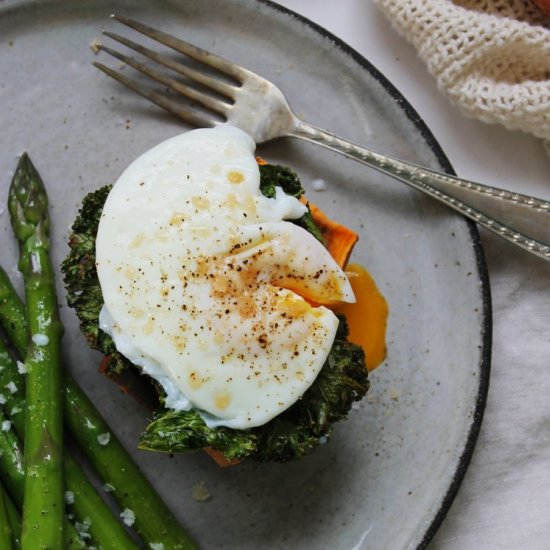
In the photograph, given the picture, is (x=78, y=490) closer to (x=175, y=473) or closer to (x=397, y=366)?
(x=175, y=473)

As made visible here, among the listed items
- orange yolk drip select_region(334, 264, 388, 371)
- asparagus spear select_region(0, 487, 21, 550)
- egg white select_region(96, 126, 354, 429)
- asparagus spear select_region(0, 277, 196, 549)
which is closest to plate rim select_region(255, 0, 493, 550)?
orange yolk drip select_region(334, 264, 388, 371)

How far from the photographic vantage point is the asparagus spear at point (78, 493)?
11.1 ft

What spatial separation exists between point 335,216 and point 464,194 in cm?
57

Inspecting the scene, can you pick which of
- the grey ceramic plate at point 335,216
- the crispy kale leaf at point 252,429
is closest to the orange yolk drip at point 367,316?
the grey ceramic plate at point 335,216

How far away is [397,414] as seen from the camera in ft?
12.0

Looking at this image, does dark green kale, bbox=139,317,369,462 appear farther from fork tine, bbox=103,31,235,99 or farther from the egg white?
fork tine, bbox=103,31,235,99

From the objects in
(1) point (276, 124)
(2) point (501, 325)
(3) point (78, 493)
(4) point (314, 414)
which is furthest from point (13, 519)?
(2) point (501, 325)

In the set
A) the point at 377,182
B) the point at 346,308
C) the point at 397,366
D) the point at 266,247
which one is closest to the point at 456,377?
the point at 397,366

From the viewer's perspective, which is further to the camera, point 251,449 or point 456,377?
point 456,377

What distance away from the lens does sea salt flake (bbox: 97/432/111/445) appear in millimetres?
3457

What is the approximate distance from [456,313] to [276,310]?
106 cm

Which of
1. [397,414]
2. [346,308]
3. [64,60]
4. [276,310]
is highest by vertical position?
[64,60]

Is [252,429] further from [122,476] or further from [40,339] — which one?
[40,339]

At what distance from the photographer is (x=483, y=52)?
3.59 m
